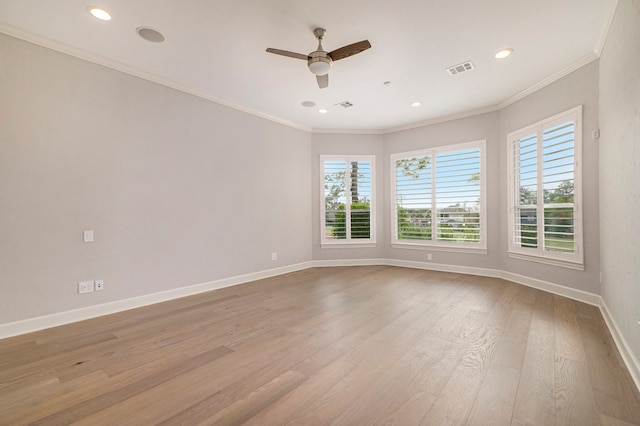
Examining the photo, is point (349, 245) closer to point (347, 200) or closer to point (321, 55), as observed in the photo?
point (347, 200)

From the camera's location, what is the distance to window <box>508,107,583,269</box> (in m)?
3.79

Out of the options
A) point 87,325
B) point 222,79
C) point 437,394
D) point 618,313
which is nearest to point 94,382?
point 87,325

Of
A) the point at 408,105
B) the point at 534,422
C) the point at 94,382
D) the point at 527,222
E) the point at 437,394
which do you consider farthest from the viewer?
the point at 408,105

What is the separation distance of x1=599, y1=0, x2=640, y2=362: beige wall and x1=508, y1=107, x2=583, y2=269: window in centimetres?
56

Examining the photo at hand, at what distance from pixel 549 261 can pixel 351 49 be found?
407 centimetres

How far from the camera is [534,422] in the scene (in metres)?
1.61

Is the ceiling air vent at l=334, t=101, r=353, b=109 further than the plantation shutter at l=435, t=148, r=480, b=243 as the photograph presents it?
No

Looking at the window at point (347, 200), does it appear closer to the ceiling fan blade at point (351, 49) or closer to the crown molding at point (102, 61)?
the crown molding at point (102, 61)

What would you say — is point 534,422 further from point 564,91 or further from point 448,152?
point 448,152

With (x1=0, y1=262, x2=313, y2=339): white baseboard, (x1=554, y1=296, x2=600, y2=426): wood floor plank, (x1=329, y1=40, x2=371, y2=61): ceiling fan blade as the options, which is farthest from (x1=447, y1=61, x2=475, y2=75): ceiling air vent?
(x1=0, y1=262, x2=313, y2=339): white baseboard

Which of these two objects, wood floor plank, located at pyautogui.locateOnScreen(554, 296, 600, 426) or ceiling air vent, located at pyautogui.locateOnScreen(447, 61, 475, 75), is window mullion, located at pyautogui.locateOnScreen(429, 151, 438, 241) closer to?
ceiling air vent, located at pyautogui.locateOnScreen(447, 61, 475, 75)

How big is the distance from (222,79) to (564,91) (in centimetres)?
473

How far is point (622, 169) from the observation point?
2455 millimetres

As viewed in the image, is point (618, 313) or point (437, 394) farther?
point (618, 313)
